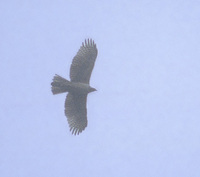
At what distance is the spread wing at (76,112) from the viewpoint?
557 inches

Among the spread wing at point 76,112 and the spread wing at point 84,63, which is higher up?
the spread wing at point 84,63

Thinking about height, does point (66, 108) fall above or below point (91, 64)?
below

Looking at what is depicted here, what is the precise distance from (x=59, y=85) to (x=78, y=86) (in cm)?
55

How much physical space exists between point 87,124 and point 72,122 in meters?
0.44

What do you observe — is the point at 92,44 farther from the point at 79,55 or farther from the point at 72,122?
the point at 72,122

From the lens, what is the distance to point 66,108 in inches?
556

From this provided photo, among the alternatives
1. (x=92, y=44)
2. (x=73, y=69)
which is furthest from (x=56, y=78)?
(x=92, y=44)

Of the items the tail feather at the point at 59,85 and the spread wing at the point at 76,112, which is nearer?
the tail feather at the point at 59,85

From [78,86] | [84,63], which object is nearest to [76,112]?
[78,86]

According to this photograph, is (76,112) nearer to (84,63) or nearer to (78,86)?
(78,86)

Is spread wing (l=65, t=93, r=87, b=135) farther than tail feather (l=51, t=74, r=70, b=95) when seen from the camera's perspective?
Yes

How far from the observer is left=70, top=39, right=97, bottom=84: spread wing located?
1380 cm

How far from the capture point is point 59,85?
1375cm

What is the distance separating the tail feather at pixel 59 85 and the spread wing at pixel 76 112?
35 centimetres
